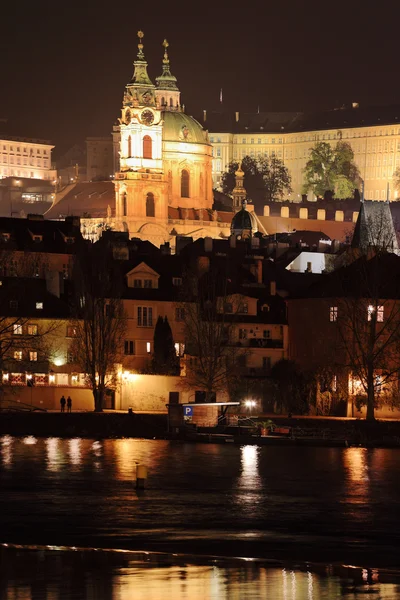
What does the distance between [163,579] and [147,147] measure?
141 m

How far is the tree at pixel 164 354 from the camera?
80.8 m

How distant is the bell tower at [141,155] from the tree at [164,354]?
84.8 m

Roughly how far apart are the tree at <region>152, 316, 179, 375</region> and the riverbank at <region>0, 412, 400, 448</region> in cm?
696

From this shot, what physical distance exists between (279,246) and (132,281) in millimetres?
39540

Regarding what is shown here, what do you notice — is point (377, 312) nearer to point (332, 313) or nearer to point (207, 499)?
point (332, 313)

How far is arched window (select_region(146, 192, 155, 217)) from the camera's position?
16812 centimetres

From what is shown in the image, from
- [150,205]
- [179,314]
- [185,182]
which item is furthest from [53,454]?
[185,182]

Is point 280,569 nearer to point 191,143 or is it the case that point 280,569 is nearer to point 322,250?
point 322,250

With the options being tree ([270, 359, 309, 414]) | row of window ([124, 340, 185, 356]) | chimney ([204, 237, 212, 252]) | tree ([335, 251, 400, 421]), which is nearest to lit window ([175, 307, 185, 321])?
row of window ([124, 340, 185, 356])

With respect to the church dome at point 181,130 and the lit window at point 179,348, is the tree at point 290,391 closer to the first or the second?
the lit window at point 179,348

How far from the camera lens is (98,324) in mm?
79938

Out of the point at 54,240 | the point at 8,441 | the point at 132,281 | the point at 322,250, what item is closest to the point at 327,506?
the point at 8,441

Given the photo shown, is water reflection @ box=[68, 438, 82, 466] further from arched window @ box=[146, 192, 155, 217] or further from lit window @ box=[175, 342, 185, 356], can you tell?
arched window @ box=[146, 192, 155, 217]

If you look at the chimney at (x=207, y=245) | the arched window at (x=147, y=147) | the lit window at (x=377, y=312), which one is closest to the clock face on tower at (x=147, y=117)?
the arched window at (x=147, y=147)
